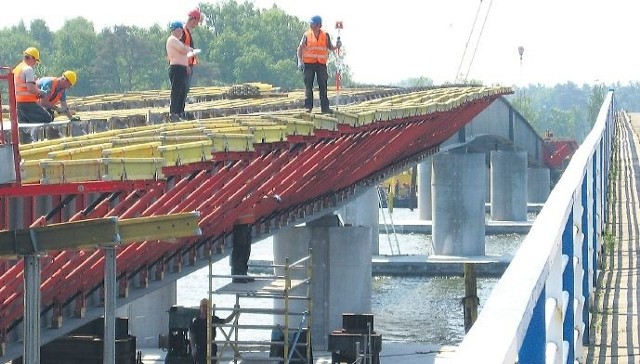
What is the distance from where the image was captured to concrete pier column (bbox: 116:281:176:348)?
47031mm

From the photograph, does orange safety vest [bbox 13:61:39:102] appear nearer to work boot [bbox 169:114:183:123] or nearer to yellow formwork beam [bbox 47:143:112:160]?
work boot [bbox 169:114:183:123]

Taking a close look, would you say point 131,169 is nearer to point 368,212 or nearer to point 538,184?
point 368,212

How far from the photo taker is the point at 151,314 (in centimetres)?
4809

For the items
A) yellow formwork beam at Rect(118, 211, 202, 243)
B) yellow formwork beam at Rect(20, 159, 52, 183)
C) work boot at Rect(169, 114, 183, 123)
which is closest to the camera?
yellow formwork beam at Rect(118, 211, 202, 243)

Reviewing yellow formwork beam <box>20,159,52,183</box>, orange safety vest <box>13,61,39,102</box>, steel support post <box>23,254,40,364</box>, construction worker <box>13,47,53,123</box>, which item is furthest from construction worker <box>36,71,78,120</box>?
steel support post <box>23,254,40,364</box>

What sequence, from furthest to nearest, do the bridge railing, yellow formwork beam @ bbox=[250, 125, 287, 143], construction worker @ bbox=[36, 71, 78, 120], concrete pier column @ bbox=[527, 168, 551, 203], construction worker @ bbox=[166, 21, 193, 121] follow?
concrete pier column @ bbox=[527, 168, 551, 203] < construction worker @ bbox=[36, 71, 78, 120] < construction worker @ bbox=[166, 21, 193, 121] < yellow formwork beam @ bbox=[250, 125, 287, 143] < the bridge railing

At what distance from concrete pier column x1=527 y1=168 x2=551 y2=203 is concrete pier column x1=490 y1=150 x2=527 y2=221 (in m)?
23.9

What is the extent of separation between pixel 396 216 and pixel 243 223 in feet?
348

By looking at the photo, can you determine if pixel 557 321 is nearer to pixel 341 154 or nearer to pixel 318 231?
pixel 341 154

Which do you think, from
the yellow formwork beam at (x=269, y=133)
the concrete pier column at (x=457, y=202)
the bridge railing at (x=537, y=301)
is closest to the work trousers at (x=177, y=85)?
the yellow formwork beam at (x=269, y=133)


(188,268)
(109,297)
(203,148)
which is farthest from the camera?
(188,268)

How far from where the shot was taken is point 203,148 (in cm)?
2086

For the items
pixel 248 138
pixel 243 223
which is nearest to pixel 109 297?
pixel 248 138

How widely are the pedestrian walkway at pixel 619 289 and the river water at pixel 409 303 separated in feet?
97.8
